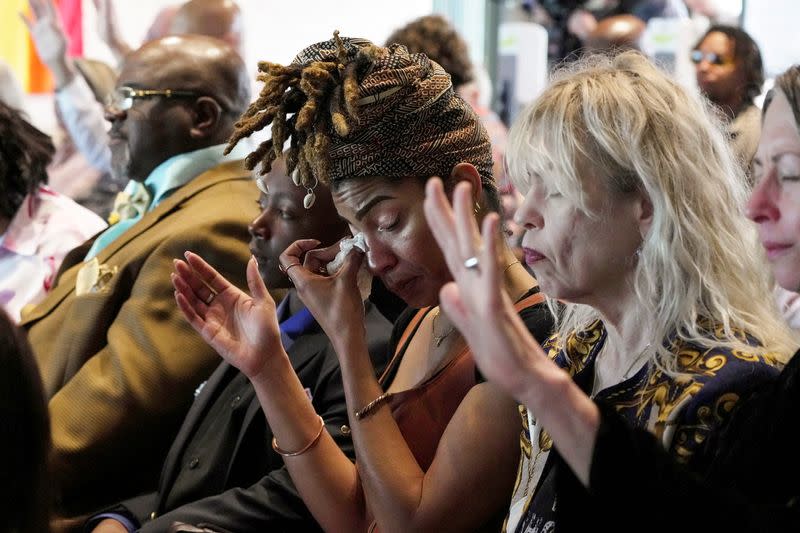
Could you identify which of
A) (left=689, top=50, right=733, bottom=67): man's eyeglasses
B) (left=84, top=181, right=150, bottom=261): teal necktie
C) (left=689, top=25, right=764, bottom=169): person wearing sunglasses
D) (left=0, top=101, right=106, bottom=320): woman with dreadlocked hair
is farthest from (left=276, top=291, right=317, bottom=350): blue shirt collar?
(left=689, top=50, right=733, bottom=67): man's eyeglasses

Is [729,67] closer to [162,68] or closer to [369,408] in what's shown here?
[162,68]

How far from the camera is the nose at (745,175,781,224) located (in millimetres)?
1392

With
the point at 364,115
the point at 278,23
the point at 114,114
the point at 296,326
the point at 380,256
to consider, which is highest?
the point at 364,115

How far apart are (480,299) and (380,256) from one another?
819 millimetres

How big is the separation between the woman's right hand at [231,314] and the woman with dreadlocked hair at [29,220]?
1.53m

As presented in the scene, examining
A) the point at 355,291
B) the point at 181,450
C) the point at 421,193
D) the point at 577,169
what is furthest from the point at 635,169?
the point at 181,450

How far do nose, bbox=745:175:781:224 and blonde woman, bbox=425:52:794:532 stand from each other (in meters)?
0.17

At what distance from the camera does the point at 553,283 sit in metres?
1.64

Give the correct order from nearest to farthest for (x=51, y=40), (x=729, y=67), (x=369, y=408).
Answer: (x=369, y=408) → (x=729, y=67) → (x=51, y=40)

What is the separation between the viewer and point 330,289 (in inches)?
78.1

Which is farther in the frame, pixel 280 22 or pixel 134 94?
pixel 280 22

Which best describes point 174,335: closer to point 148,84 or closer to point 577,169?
point 148,84

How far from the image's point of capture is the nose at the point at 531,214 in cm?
164

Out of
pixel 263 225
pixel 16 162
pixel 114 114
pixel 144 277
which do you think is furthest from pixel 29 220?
pixel 263 225
